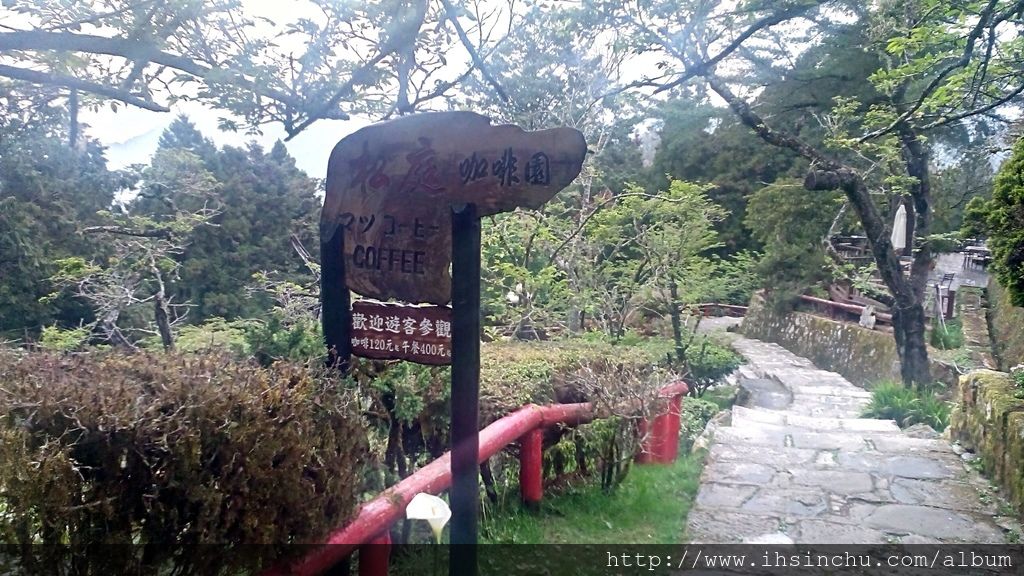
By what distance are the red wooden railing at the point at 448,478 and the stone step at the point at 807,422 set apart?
1.87 meters

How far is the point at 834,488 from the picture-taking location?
13.4 feet

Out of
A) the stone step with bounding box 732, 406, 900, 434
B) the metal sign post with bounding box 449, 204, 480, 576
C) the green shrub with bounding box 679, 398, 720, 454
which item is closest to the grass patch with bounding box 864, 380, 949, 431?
the stone step with bounding box 732, 406, 900, 434

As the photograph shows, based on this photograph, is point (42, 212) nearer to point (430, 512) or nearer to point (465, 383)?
point (465, 383)

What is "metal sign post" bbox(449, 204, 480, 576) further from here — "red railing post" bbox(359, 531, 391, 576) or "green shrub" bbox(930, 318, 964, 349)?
"green shrub" bbox(930, 318, 964, 349)

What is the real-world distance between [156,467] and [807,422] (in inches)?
229

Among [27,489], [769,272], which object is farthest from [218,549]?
[769,272]

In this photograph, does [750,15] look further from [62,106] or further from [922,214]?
[62,106]

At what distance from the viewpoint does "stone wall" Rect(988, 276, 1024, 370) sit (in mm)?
5496

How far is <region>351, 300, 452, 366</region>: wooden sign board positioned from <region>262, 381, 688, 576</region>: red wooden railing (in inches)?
16.0

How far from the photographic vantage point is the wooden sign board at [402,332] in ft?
8.05

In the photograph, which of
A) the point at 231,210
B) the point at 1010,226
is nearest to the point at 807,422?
the point at 1010,226

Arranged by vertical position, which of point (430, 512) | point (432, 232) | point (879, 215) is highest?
point (879, 215)

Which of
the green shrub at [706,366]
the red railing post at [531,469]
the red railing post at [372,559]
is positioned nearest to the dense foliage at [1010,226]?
the red railing post at [531,469]

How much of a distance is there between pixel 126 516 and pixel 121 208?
315 inches
